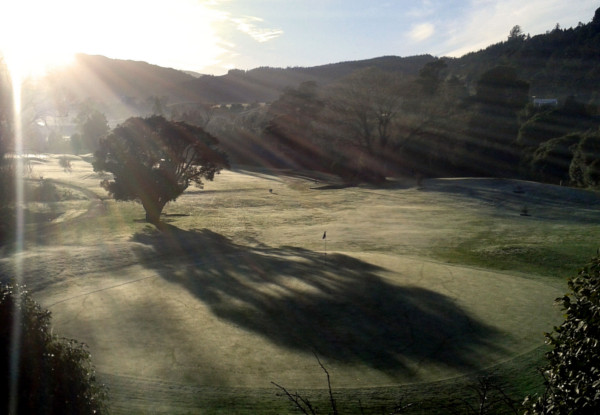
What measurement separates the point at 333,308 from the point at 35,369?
13.2 meters

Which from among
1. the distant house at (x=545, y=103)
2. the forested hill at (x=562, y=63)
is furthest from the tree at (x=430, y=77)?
the forested hill at (x=562, y=63)

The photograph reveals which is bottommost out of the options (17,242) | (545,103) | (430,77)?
(17,242)

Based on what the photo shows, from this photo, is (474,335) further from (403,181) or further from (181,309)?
(403,181)

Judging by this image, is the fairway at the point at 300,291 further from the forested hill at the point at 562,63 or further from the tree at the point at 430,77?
the forested hill at the point at 562,63

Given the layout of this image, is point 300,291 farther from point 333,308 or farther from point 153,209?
point 153,209

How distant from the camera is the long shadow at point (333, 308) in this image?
16.5m

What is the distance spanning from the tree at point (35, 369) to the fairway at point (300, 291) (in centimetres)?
415

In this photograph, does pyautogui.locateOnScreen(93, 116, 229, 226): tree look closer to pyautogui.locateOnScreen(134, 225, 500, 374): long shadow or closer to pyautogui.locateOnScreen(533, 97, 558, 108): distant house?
pyautogui.locateOnScreen(134, 225, 500, 374): long shadow

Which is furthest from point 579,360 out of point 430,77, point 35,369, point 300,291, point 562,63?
point 562,63

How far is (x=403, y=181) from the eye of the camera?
238ft

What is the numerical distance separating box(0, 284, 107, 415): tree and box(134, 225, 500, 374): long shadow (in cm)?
885

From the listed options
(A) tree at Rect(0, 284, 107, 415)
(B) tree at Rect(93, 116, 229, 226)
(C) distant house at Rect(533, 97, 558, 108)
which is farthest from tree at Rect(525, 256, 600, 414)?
(C) distant house at Rect(533, 97, 558, 108)

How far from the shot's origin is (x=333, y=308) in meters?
20.1

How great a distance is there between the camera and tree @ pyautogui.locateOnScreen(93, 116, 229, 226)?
41656 millimetres
